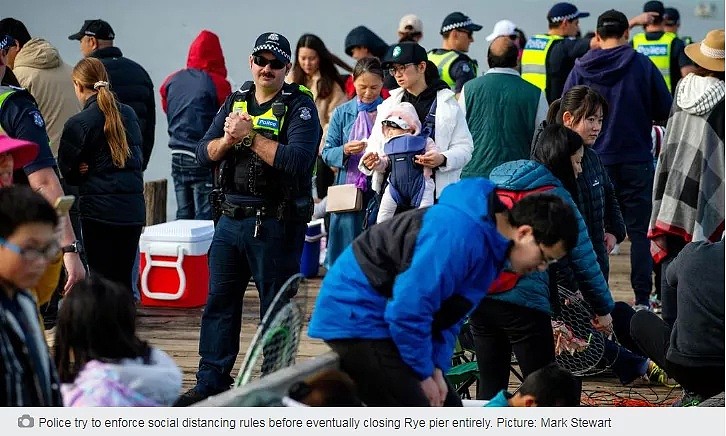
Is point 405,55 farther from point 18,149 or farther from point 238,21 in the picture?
point 238,21

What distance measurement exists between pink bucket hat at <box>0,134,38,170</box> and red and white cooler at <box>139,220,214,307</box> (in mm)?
3675

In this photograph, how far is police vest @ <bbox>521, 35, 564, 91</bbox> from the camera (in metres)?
10.3

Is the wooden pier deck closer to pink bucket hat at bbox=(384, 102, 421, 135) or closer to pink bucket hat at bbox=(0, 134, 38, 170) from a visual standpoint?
pink bucket hat at bbox=(384, 102, 421, 135)

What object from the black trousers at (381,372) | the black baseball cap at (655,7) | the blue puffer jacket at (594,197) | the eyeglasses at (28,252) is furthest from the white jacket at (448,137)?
the black baseball cap at (655,7)

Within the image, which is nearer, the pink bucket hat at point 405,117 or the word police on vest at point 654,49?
the pink bucket hat at point 405,117

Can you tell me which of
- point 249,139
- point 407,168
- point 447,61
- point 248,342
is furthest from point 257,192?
point 447,61

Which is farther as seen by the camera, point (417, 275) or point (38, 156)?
point (38, 156)

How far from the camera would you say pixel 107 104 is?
22.3 feet

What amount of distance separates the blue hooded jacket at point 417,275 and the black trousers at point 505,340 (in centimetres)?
116

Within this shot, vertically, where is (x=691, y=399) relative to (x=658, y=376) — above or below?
above

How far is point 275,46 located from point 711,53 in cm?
264

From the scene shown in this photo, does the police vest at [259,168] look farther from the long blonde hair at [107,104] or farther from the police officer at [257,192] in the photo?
the long blonde hair at [107,104]

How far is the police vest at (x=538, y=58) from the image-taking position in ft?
33.9
